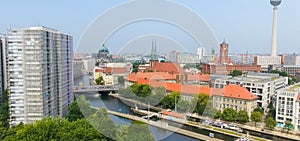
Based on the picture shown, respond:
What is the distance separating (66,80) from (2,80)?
1675 mm

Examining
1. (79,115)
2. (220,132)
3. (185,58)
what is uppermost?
(185,58)

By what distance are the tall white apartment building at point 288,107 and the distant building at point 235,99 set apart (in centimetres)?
72

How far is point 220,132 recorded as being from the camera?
16.6 feet

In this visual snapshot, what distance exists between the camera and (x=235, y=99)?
6117 mm

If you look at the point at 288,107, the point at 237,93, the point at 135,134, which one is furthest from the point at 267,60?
the point at 135,134

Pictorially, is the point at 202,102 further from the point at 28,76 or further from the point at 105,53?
the point at 28,76

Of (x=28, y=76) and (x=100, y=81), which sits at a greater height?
(x=28, y=76)

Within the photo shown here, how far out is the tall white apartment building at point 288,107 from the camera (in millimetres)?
5141

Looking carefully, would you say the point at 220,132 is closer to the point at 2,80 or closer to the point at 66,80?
the point at 66,80

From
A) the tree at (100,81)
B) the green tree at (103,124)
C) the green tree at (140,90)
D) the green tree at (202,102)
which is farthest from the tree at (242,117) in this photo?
the tree at (100,81)

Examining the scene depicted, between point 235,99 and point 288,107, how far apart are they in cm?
114

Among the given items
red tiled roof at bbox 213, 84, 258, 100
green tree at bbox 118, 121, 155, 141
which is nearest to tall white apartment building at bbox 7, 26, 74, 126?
green tree at bbox 118, 121, 155, 141

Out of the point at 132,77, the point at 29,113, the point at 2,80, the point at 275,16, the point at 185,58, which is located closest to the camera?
the point at 185,58

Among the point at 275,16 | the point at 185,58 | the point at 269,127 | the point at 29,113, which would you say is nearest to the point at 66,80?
the point at 29,113
